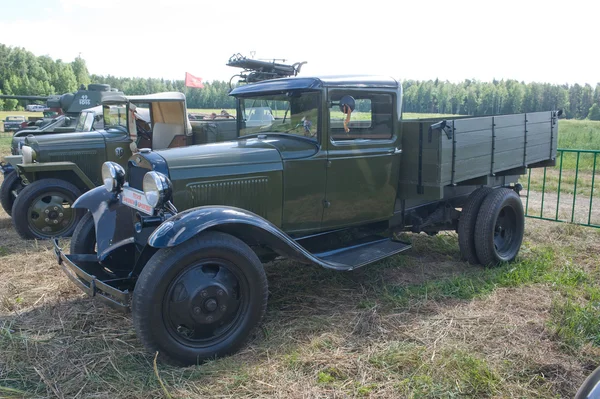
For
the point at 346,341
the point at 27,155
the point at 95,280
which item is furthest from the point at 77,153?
the point at 346,341

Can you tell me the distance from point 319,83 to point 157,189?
1.70m

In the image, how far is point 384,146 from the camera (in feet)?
15.0

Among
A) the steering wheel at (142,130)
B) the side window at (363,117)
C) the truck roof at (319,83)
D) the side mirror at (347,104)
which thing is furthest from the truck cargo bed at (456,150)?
the steering wheel at (142,130)

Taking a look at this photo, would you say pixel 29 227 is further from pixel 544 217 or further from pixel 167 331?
pixel 544 217

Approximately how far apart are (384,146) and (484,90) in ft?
157

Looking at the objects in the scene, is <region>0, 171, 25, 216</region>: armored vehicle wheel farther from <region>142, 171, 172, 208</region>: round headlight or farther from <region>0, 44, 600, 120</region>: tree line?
<region>0, 44, 600, 120</region>: tree line


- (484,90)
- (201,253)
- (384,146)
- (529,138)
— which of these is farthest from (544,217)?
(484,90)

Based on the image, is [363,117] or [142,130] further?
[142,130]

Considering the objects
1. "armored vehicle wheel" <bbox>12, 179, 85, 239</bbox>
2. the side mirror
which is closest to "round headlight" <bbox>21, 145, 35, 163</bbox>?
"armored vehicle wheel" <bbox>12, 179, 85, 239</bbox>

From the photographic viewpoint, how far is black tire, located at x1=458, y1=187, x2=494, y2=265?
16.5 ft

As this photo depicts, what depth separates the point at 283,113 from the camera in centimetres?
439

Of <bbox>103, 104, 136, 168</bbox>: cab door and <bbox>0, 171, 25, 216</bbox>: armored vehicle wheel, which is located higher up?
<bbox>103, 104, 136, 168</bbox>: cab door

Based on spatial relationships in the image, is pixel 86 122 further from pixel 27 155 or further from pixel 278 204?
pixel 278 204

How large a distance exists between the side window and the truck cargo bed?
277 mm
